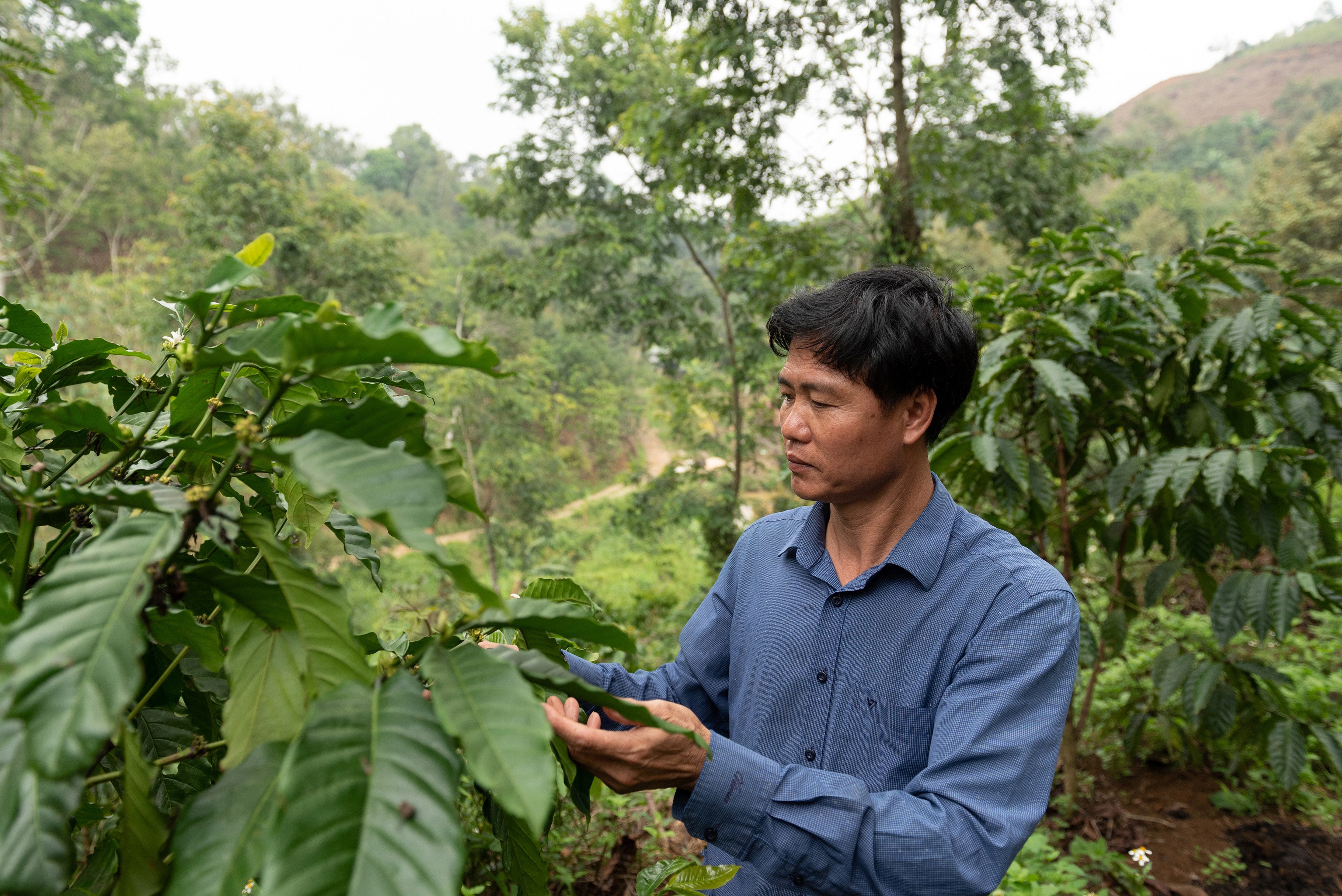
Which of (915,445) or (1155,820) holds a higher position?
(915,445)

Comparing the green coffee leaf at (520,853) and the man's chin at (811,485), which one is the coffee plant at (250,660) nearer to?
the green coffee leaf at (520,853)

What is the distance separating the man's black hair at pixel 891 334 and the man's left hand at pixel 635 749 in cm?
58

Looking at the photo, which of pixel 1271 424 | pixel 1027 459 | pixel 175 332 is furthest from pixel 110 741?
pixel 1271 424

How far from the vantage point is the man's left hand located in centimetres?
77

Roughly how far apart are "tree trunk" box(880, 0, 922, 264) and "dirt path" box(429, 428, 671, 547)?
23.0 ft

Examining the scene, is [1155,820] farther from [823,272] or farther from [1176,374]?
[823,272]

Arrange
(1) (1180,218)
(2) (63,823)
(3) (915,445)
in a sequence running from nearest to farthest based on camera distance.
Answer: (2) (63,823) → (3) (915,445) → (1) (1180,218)

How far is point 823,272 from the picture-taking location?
438cm

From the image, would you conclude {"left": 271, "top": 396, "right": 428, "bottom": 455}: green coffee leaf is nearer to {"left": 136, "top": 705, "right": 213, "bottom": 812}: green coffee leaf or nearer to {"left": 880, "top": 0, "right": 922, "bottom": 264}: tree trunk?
{"left": 136, "top": 705, "right": 213, "bottom": 812}: green coffee leaf

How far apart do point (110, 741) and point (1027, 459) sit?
205cm

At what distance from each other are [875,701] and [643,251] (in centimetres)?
726

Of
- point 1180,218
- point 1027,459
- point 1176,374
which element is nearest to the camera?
point 1027,459

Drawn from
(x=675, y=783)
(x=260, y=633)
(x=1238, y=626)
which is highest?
(x=260, y=633)

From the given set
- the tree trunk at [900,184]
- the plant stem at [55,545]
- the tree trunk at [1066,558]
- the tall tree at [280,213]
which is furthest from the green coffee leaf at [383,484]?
the tall tree at [280,213]
